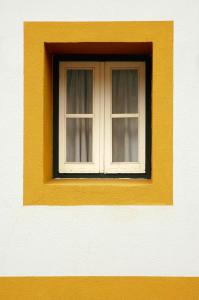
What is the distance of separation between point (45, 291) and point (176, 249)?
1.22 metres

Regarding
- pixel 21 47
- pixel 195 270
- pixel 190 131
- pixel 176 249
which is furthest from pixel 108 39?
pixel 195 270

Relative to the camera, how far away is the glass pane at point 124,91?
389 cm

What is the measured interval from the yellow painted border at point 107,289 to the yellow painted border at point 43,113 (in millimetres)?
686

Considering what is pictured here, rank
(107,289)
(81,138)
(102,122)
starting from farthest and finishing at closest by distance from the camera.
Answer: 1. (81,138)
2. (102,122)
3. (107,289)

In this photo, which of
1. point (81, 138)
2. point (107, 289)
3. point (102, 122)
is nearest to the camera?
point (107, 289)

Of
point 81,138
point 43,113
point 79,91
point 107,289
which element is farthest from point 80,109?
point 107,289

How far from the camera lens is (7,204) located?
3.41 meters

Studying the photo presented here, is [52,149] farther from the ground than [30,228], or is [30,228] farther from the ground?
[52,149]

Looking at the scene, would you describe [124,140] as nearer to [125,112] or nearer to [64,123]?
[125,112]

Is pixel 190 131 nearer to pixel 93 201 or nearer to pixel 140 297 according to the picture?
pixel 93 201

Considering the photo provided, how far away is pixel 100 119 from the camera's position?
3.81 metres

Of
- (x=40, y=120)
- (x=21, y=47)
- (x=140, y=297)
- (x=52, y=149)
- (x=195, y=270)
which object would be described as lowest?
(x=140, y=297)

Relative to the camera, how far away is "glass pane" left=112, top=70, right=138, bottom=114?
3887 millimetres

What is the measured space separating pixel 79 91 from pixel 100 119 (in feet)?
1.22
